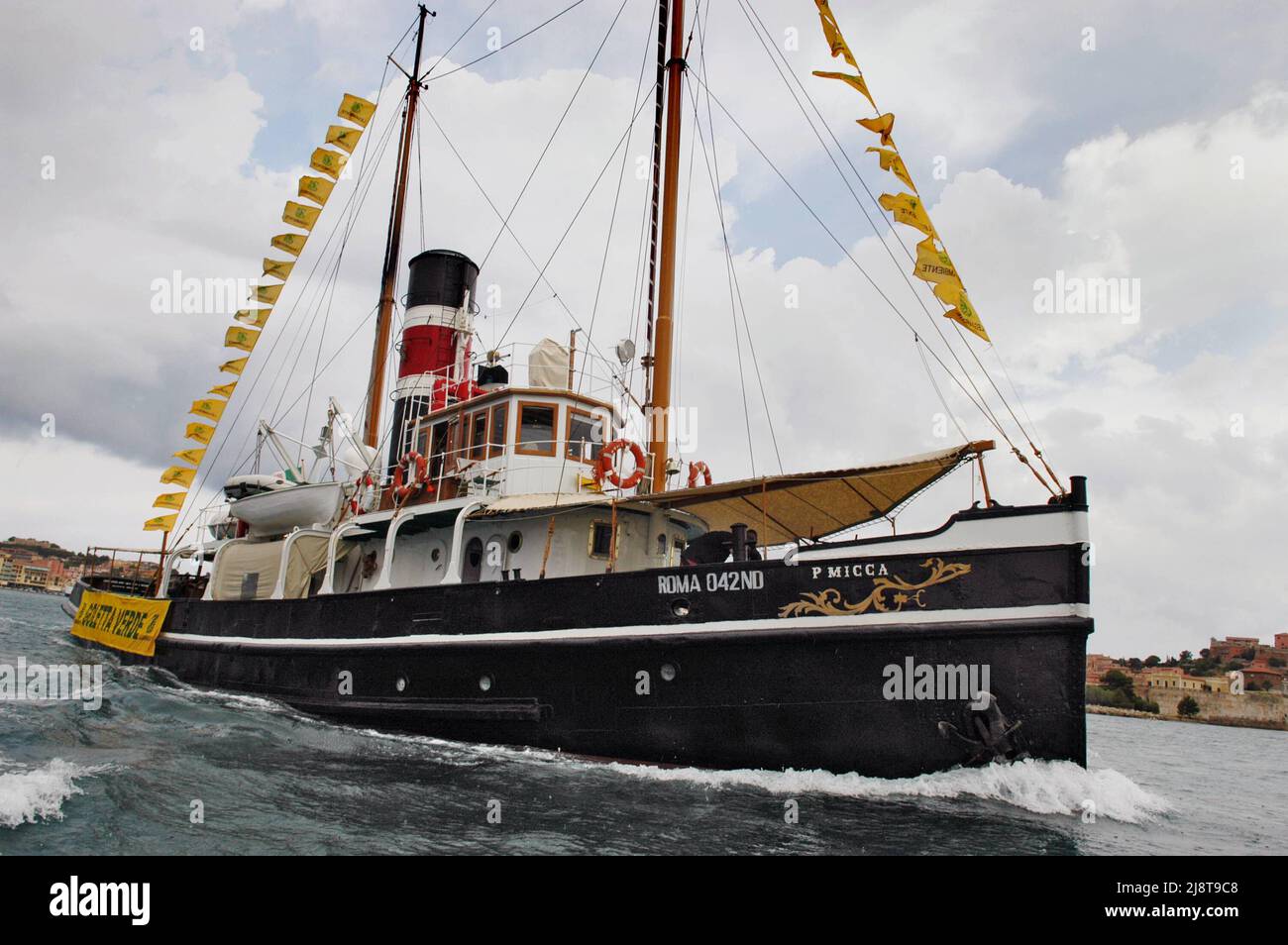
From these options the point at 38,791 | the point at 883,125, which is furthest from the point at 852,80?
the point at 38,791

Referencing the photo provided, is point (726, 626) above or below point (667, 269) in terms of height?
below

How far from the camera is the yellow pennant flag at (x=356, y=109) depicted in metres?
21.2

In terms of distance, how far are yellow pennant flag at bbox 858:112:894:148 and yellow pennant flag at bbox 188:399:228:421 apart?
1854cm

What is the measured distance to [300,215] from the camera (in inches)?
841

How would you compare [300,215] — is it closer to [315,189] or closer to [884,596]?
[315,189]

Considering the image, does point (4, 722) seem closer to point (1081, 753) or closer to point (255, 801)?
point (255, 801)

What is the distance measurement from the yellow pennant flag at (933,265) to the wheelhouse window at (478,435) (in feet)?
25.5

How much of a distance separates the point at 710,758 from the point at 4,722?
30.6 feet

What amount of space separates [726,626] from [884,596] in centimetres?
191
